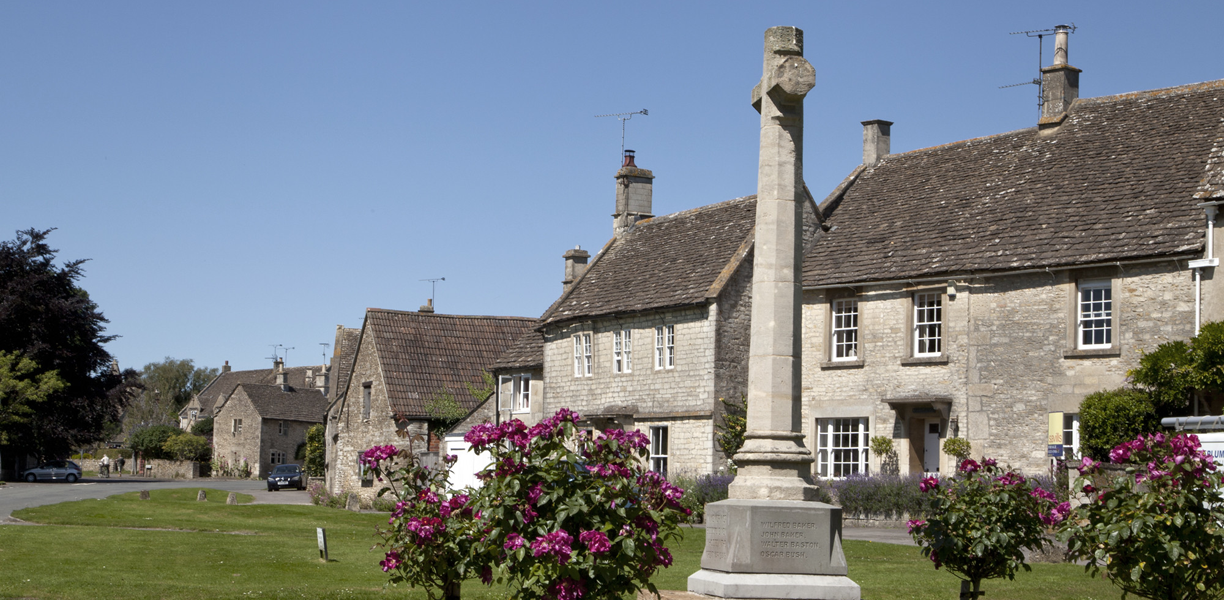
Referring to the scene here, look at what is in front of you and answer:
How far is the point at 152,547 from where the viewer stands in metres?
22.7

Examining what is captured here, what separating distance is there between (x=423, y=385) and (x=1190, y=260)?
2835 cm

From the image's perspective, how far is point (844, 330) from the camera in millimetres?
31906

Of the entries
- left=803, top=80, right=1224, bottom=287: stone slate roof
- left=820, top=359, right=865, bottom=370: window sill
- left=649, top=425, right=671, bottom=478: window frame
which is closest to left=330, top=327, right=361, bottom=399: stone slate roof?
left=649, top=425, right=671, bottom=478: window frame

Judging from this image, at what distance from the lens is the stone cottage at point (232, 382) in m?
105

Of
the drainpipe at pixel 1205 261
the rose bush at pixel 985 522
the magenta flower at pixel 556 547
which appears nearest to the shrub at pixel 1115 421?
the drainpipe at pixel 1205 261

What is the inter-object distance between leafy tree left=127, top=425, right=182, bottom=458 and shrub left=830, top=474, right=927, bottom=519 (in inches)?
2694

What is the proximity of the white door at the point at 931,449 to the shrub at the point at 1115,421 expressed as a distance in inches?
191

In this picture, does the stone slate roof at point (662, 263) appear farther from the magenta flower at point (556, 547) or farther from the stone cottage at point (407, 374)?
the magenta flower at point (556, 547)

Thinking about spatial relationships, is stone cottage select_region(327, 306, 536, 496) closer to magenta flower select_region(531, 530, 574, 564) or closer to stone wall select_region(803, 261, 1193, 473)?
stone wall select_region(803, 261, 1193, 473)

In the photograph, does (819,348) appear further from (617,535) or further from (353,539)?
(617,535)

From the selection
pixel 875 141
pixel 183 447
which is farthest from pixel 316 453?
pixel 875 141

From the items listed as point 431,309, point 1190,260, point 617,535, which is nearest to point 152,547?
point 617,535

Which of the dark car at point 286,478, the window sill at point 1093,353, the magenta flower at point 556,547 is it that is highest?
the window sill at point 1093,353

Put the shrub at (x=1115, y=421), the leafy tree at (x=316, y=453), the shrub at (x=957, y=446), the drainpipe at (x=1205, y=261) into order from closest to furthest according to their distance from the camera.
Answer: the shrub at (x=1115, y=421), the drainpipe at (x=1205, y=261), the shrub at (x=957, y=446), the leafy tree at (x=316, y=453)
